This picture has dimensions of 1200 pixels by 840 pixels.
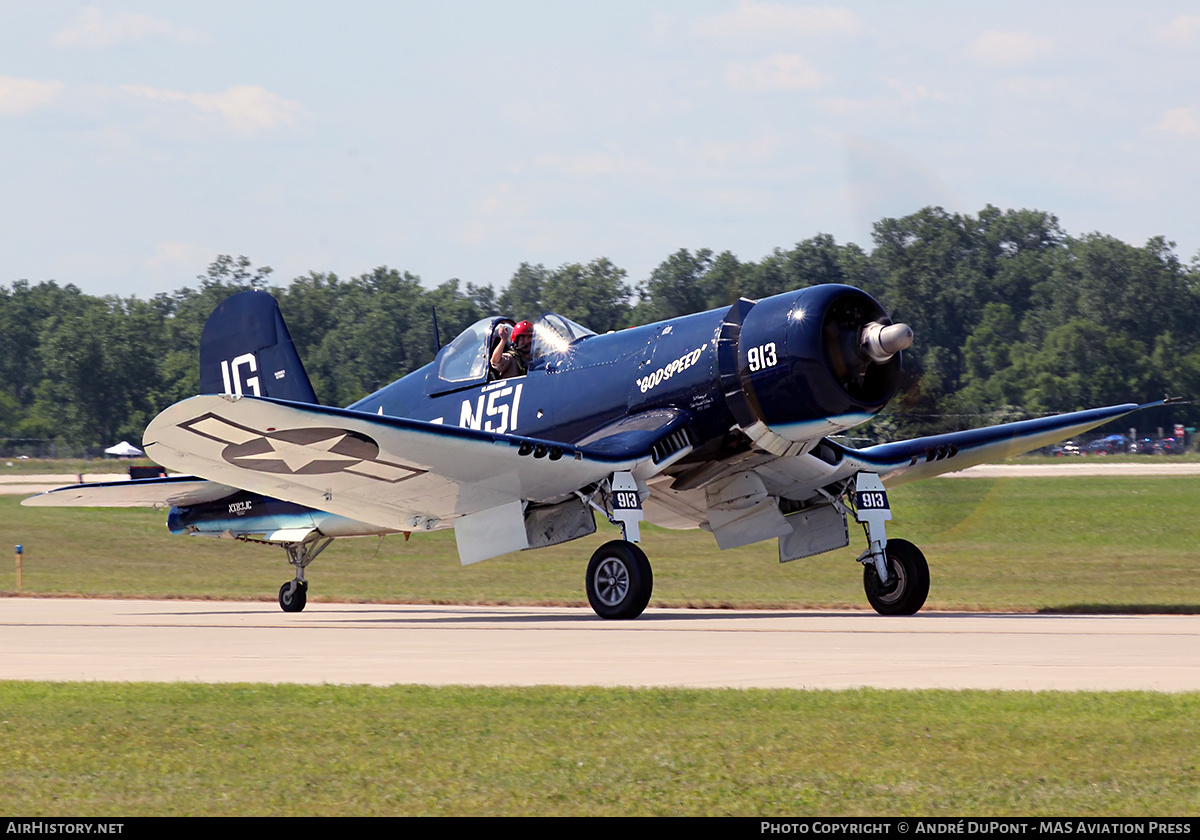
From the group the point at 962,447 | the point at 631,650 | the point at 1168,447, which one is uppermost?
the point at 962,447

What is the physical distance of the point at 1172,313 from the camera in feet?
361

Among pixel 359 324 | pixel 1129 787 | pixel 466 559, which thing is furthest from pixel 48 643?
pixel 359 324

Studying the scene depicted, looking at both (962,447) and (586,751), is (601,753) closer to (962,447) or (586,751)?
(586,751)

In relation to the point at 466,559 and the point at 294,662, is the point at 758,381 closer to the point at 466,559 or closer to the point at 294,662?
the point at 466,559

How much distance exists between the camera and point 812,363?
15961mm

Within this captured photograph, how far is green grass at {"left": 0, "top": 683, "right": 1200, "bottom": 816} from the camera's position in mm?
6445

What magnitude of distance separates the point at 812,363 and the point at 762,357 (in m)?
0.58

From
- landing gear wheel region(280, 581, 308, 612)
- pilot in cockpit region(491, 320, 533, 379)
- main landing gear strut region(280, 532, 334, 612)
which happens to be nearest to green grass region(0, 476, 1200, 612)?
main landing gear strut region(280, 532, 334, 612)

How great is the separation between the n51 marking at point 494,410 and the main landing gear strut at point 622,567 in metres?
2.37

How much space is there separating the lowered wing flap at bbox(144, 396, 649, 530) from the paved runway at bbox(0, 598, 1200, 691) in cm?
149

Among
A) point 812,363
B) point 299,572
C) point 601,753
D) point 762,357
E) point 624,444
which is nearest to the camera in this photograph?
point 601,753

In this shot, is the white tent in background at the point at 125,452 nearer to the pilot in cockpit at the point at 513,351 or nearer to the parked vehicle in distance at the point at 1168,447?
the parked vehicle in distance at the point at 1168,447

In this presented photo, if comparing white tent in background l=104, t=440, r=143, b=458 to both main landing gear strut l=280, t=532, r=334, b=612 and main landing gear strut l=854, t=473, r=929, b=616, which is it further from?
main landing gear strut l=854, t=473, r=929, b=616

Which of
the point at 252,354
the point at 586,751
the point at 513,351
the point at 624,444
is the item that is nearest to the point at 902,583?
the point at 624,444
